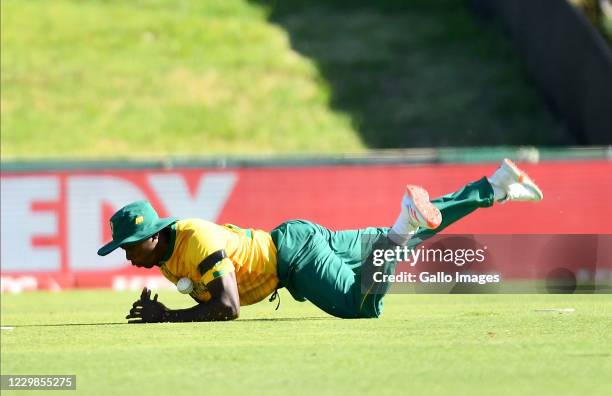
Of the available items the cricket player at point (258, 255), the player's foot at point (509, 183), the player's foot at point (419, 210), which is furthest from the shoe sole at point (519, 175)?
the player's foot at point (419, 210)

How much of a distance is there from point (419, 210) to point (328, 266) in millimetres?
882

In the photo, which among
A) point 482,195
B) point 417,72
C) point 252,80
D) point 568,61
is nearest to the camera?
point 482,195

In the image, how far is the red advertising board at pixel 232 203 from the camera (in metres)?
19.1

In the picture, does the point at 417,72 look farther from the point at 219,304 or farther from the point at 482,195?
the point at 219,304

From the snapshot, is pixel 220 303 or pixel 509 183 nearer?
pixel 220 303

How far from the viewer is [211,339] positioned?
335 inches

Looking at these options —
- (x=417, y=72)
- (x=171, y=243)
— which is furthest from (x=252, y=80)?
(x=171, y=243)

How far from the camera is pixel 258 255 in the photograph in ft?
31.8

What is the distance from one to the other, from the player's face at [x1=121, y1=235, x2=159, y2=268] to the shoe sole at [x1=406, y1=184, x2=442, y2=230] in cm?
198

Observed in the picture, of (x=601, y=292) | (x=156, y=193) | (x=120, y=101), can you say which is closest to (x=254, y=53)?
(x=120, y=101)

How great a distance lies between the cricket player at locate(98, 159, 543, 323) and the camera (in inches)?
366

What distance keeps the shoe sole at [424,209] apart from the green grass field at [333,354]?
793 mm

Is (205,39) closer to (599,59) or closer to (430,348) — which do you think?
(599,59)

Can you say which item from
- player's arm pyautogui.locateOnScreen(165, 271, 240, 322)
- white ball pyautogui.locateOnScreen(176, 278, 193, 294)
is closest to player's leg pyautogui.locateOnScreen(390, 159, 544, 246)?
player's arm pyautogui.locateOnScreen(165, 271, 240, 322)
